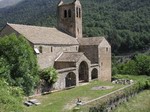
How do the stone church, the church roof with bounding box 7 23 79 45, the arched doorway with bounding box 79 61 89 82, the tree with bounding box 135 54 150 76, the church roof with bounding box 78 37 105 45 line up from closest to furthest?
the church roof with bounding box 7 23 79 45
the stone church
the arched doorway with bounding box 79 61 89 82
the church roof with bounding box 78 37 105 45
the tree with bounding box 135 54 150 76

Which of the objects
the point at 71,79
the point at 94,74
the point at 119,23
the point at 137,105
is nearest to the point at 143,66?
the point at 94,74

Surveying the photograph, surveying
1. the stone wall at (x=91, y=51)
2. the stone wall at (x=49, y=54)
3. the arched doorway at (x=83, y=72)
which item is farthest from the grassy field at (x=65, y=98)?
the stone wall at (x=91, y=51)

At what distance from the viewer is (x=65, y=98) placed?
3528cm

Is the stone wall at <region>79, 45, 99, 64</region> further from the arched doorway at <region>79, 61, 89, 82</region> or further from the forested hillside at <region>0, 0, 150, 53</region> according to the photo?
the forested hillside at <region>0, 0, 150, 53</region>

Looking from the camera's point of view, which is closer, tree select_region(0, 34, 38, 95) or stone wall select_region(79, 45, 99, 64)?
tree select_region(0, 34, 38, 95)

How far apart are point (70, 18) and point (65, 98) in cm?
2278

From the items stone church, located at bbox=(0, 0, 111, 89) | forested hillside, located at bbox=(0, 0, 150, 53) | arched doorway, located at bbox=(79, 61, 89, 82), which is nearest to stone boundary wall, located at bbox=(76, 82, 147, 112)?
stone church, located at bbox=(0, 0, 111, 89)

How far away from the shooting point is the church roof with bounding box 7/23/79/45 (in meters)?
42.4

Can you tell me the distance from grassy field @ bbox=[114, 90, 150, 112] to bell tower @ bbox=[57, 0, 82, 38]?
59.2 feet

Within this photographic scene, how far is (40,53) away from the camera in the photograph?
42.6 meters

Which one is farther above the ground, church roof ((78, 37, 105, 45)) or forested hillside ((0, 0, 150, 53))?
forested hillside ((0, 0, 150, 53))

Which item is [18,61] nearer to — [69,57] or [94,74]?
[69,57]

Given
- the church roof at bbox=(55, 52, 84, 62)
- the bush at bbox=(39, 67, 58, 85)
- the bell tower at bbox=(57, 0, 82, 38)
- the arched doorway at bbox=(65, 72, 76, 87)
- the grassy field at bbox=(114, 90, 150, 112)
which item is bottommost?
the grassy field at bbox=(114, 90, 150, 112)

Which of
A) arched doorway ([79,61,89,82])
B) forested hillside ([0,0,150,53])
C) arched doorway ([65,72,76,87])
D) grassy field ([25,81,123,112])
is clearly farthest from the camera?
forested hillside ([0,0,150,53])
